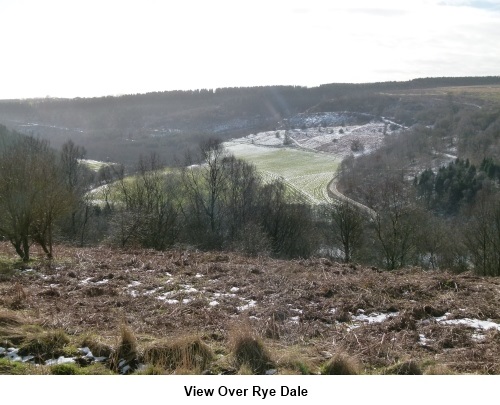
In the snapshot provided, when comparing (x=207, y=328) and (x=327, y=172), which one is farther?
(x=327, y=172)

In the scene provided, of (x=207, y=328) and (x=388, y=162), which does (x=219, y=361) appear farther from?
(x=388, y=162)

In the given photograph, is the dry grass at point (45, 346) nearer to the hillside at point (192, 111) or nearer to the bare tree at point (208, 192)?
the bare tree at point (208, 192)

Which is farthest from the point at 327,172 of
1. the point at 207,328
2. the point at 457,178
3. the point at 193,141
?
the point at 207,328

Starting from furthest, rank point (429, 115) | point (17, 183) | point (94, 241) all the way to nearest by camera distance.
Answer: point (429, 115)
point (94, 241)
point (17, 183)

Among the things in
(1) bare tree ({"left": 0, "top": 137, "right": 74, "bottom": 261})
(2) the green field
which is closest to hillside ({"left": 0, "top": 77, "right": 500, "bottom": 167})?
(2) the green field

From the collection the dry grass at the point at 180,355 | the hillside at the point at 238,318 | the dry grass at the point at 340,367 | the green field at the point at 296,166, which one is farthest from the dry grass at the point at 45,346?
the green field at the point at 296,166

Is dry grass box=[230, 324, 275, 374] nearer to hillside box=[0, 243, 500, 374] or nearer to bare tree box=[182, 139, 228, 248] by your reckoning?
hillside box=[0, 243, 500, 374]

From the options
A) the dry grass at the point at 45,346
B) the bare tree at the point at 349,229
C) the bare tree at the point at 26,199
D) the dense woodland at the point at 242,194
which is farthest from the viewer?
the bare tree at the point at 349,229
